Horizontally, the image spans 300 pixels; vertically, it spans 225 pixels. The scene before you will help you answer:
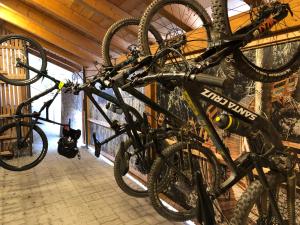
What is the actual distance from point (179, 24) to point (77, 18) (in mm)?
1561

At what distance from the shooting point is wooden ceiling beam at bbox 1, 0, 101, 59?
3.80 meters

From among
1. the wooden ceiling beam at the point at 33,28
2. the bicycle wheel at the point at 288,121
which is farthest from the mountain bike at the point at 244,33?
the wooden ceiling beam at the point at 33,28

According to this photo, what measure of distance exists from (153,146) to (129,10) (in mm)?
1561

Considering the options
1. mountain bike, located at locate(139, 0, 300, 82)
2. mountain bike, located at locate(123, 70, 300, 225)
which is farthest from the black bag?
mountain bike, located at locate(123, 70, 300, 225)

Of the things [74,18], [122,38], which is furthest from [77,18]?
[122,38]

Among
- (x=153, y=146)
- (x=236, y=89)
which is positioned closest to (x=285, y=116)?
(x=236, y=89)

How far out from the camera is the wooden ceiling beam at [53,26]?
3.80 meters

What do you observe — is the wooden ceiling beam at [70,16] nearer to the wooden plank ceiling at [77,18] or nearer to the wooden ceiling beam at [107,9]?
the wooden plank ceiling at [77,18]

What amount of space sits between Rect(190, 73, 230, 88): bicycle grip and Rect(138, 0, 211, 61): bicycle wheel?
601 millimetres

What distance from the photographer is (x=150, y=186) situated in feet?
6.42

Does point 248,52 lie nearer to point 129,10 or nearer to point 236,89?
point 236,89

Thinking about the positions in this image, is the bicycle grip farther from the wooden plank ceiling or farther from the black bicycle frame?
the wooden plank ceiling

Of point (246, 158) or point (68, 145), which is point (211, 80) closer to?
point (246, 158)

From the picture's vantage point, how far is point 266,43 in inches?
68.7
